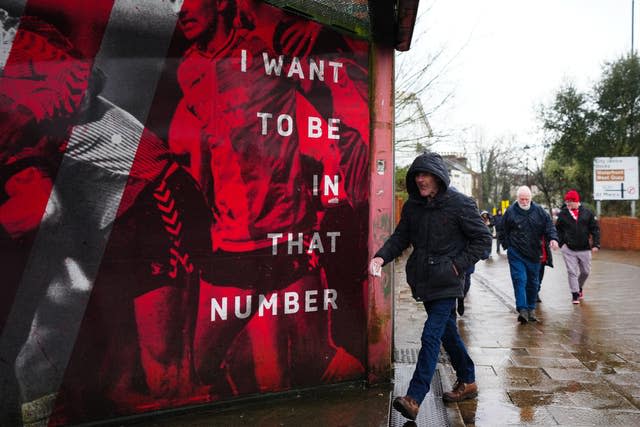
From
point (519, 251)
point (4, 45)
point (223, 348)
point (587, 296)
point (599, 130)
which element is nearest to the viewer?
point (4, 45)

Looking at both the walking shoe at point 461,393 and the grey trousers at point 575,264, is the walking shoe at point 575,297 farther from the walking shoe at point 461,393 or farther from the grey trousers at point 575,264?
the walking shoe at point 461,393

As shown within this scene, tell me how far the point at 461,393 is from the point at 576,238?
572cm

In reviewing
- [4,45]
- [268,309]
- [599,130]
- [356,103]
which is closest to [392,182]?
[356,103]

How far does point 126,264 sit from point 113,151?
2.45ft

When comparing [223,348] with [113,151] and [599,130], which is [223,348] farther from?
[599,130]

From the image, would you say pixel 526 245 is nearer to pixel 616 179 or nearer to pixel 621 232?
pixel 621 232

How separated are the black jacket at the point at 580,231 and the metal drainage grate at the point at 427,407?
510 cm

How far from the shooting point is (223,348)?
402cm

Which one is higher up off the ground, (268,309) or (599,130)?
(599,130)

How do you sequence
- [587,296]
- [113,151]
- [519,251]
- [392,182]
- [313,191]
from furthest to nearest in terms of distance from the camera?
[587,296] → [519,251] → [392,182] → [313,191] → [113,151]

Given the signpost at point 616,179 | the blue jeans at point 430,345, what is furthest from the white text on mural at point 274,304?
the signpost at point 616,179

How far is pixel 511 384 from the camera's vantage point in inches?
183

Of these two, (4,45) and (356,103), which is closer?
(4,45)

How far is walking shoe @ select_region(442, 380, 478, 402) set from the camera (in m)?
4.24
